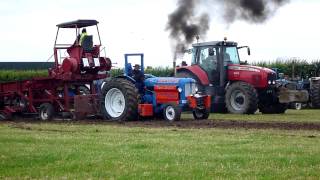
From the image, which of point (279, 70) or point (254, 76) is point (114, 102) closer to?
point (254, 76)

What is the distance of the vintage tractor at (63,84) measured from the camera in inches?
890

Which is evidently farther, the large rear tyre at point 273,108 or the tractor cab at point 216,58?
the large rear tyre at point 273,108

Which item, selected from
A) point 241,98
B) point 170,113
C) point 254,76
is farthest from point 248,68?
point 170,113

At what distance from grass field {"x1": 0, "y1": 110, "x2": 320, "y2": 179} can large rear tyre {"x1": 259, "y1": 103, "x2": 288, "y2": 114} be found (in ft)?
38.1

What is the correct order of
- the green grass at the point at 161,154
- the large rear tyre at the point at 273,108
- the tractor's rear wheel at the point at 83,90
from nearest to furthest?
the green grass at the point at 161,154 < the tractor's rear wheel at the point at 83,90 < the large rear tyre at the point at 273,108

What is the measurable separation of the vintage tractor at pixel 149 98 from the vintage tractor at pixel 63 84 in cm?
80

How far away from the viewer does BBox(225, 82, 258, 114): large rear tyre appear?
26016 mm

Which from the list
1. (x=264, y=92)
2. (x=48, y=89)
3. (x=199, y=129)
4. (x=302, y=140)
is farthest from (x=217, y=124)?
(x=264, y=92)

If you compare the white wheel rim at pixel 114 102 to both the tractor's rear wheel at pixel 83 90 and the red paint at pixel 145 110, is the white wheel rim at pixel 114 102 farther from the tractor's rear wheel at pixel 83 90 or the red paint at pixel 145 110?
the tractor's rear wheel at pixel 83 90

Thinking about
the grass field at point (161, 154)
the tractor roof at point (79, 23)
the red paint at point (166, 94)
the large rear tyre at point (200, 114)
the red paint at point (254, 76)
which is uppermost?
the tractor roof at point (79, 23)

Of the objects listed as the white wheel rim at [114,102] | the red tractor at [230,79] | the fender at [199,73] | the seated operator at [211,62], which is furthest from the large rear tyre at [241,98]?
the white wheel rim at [114,102]

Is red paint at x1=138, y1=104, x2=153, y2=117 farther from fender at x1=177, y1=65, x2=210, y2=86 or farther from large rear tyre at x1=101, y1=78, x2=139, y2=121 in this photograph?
fender at x1=177, y1=65, x2=210, y2=86

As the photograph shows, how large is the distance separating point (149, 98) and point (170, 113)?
40.9 inches

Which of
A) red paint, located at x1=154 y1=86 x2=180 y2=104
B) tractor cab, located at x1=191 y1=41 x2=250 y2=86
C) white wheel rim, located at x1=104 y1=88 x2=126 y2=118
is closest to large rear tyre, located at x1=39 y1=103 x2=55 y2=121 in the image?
white wheel rim, located at x1=104 y1=88 x2=126 y2=118
